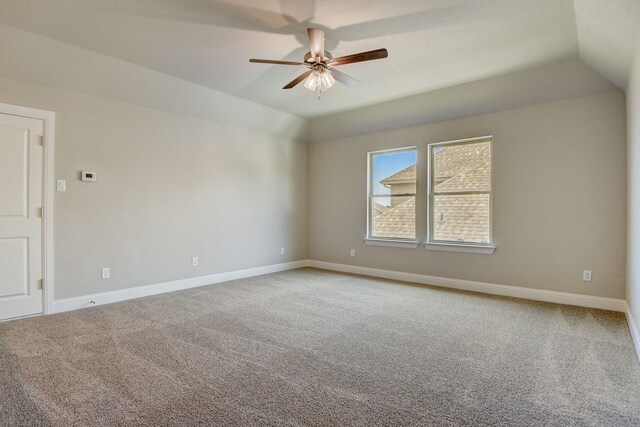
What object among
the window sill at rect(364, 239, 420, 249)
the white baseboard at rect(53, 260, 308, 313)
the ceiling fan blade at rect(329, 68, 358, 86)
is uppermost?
the ceiling fan blade at rect(329, 68, 358, 86)

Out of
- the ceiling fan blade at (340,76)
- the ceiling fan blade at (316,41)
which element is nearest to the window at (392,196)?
the ceiling fan blade at (340,76)

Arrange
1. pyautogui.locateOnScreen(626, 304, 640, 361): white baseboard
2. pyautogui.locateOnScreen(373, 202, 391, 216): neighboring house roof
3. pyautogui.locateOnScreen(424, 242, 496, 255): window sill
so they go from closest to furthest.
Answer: pyautogui.locateOnScreen(626, 304, 640, 361): white baseboard
pyautogui.locateOnScreen(424, 242, 496, 255): window sill
pyautogui.locateOnScreen(373, 202, 391, 216): neighboring house roof

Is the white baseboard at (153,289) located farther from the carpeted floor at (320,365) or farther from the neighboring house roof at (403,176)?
the neighboring house roof at (403,176)

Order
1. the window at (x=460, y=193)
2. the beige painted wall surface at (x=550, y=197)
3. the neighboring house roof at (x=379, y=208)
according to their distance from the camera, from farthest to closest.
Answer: the neighboring house roof at (x=379, y=208) → the window at (x=460, y=193) → the beige painted wall surface at (x=550, y=197)

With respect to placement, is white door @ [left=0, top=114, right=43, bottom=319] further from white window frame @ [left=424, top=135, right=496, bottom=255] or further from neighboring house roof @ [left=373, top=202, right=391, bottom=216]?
white window frame @ [left=424, top=135, right=496, bottom=255]

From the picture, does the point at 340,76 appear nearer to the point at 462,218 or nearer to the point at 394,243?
the point at 462,218

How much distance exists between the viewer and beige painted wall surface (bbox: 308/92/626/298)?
382cm

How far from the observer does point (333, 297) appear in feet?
14.4

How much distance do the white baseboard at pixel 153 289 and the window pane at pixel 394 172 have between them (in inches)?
93.0

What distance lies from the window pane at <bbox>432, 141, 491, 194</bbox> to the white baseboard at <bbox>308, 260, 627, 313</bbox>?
1.37 m

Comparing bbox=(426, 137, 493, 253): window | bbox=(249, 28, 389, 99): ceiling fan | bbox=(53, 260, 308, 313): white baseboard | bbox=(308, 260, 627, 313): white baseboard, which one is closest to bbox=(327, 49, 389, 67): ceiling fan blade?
bbox=(249, 28, 389, 99): ceiling fan

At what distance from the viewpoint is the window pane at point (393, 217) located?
5.52 metres

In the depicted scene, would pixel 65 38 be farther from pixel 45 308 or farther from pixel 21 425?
pixel 21 425

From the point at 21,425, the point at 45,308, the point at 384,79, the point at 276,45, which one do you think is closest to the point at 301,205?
the point at 384,79
